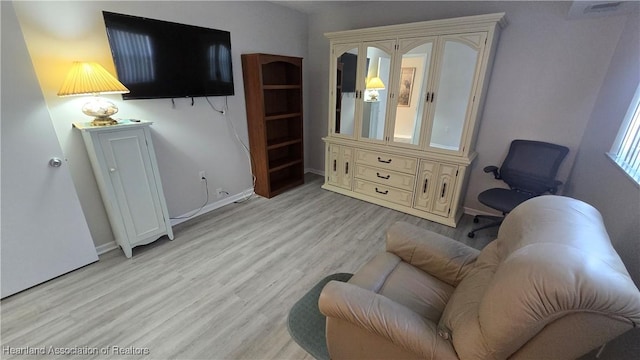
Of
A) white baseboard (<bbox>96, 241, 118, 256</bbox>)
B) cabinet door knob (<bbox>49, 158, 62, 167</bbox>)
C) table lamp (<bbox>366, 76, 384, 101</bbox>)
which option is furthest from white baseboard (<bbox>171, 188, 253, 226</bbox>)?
table lamp (<bbox>366, 76, 384, 101</bbox>)

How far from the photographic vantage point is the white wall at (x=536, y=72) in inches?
86.0

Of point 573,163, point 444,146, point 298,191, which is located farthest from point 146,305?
point 573,163

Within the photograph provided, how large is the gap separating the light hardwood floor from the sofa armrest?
0.73m

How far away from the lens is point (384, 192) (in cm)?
317

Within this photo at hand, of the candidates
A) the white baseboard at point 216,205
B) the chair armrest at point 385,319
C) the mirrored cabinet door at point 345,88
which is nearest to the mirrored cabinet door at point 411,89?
the mirrored cabinet door at point 345,88

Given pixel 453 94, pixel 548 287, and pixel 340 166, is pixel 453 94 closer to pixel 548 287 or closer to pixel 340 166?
pixel 340 166

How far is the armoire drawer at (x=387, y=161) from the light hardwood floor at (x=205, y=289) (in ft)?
1.89

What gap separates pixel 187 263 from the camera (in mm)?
2137

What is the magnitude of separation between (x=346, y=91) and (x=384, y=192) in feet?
4.40

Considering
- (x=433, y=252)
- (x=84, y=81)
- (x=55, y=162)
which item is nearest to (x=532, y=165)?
(x=433, y=252)

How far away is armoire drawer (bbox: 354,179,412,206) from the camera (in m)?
3.02

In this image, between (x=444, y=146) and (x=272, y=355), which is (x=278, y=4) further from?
(x=272, y=355)

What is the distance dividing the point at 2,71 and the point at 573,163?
4.44 metres

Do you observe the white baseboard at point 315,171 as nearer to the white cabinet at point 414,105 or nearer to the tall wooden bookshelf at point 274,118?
the tall wooden bookshelf at point 274,118
